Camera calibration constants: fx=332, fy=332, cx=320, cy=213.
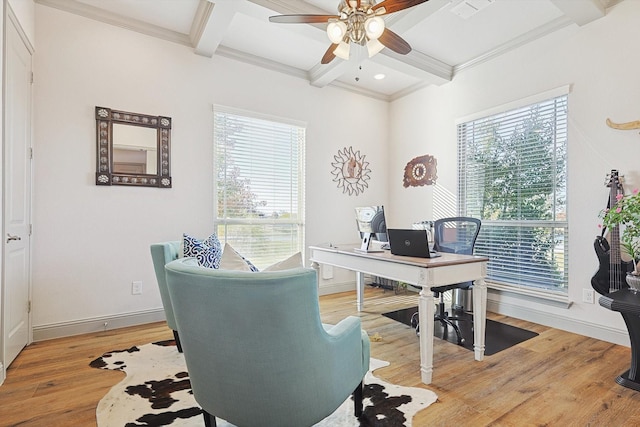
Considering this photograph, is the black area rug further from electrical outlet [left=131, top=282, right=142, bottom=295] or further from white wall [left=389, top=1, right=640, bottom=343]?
electrical outlet [left=131, top=282, right=142, bottom=295]

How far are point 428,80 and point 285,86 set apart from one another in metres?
1.82

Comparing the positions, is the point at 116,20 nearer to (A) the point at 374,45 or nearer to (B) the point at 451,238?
(A) the point at 374,45

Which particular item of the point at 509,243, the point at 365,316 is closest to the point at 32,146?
the point at 365,316

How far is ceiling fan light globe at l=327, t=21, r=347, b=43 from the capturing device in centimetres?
221

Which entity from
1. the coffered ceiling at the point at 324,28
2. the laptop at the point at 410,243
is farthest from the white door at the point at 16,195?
the laptop at the point at 410,243

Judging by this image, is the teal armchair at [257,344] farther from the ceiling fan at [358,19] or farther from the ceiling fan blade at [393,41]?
the ceiling fan blade at [393,41]

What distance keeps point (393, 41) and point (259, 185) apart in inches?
88.0

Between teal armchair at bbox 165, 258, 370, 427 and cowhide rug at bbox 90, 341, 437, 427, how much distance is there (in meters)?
0.49

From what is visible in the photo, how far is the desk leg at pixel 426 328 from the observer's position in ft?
6.82

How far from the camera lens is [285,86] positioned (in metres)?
4.18

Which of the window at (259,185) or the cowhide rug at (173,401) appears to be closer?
the cowhide rug at (173,401)

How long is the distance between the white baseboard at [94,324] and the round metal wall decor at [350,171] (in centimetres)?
274

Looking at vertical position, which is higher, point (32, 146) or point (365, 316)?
point (32, 146)

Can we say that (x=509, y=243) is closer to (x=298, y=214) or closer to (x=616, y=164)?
(x=616, y=164)
